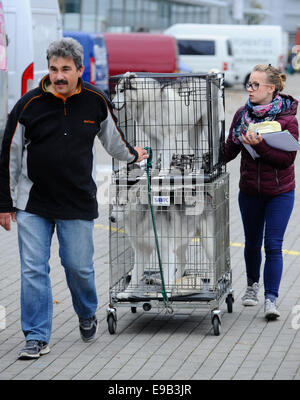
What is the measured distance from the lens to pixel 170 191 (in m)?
6.04

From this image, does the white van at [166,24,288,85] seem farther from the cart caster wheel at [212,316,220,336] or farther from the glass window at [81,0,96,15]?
the cart caster wheel at [212,316,220,336]

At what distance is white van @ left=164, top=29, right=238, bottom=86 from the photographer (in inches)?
1542

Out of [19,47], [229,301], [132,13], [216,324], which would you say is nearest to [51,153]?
[216,324]

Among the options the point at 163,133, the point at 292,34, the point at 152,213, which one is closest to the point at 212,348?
the point at 152,213

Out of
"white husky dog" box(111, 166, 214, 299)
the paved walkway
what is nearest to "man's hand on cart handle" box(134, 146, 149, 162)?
"white husky dog" box(111, 166, 214, 299)

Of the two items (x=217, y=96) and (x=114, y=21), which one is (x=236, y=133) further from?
(x=114, y=21)

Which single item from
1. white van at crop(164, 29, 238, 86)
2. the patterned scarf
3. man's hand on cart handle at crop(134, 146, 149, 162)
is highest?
the patterned scarf

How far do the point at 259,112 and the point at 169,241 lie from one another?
3.54 ft

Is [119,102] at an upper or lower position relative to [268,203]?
upper

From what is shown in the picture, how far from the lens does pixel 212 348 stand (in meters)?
5.80

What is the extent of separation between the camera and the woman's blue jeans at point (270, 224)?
6.51 metres

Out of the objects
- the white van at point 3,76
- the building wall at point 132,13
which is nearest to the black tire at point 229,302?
the white van at point 3,76

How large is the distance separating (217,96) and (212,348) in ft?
5.34

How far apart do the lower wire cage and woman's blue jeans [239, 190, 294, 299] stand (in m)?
0.30
